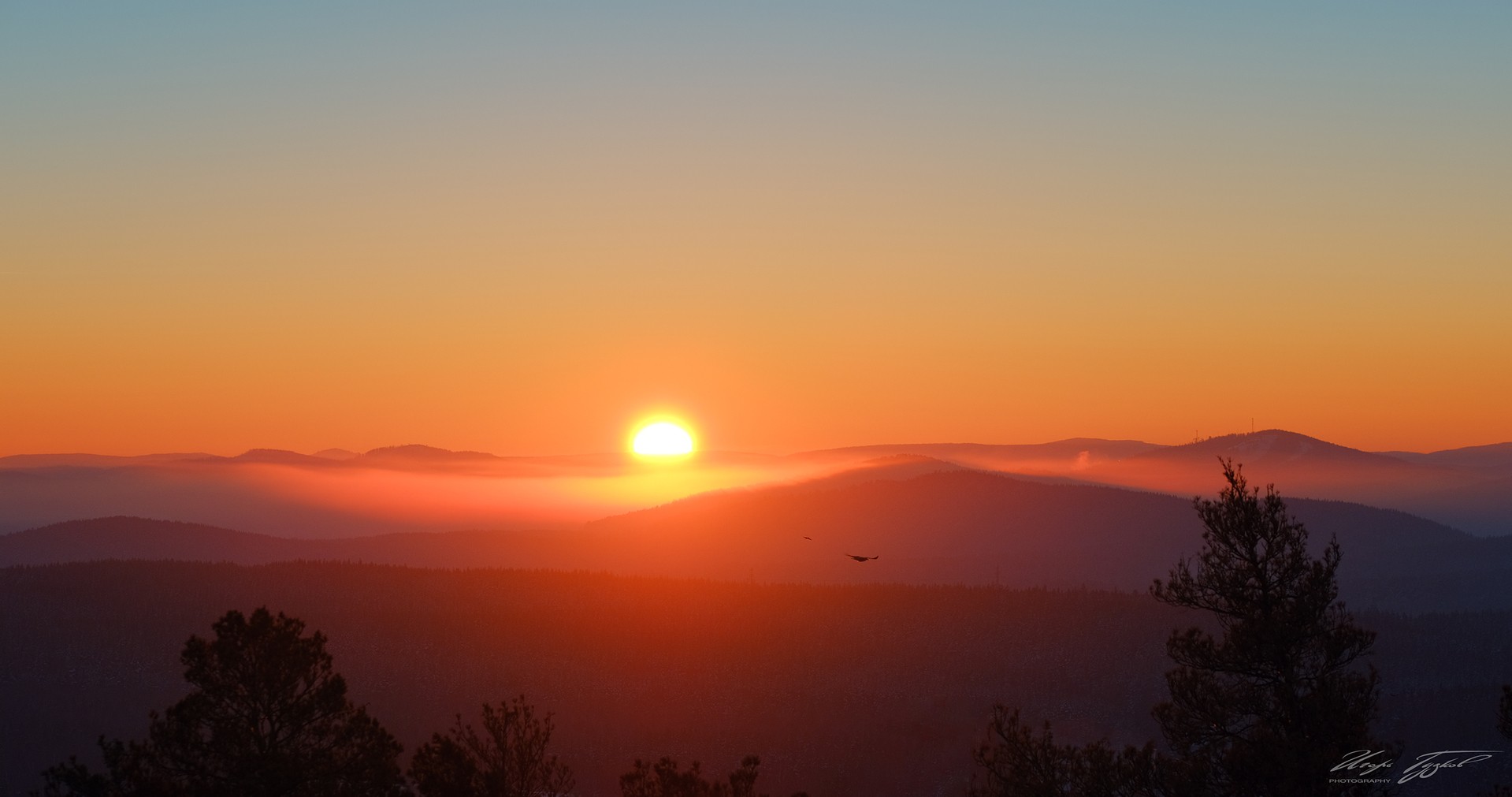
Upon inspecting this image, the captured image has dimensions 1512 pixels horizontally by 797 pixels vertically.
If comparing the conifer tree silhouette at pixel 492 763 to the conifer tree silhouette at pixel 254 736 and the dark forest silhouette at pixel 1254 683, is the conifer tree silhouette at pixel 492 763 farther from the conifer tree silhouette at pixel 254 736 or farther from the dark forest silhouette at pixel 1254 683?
the dark forest silhouette at pixel 1254 683

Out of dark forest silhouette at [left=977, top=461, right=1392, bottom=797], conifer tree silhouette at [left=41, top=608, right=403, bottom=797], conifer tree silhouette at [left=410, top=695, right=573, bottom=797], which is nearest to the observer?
dark forest silhouette at [left=977, top=461, right=1392, bottom=797]

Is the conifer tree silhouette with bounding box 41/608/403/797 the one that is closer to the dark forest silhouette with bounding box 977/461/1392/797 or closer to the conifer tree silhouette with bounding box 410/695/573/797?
the conifer tree silhouette with bounding box 410/695/573/797

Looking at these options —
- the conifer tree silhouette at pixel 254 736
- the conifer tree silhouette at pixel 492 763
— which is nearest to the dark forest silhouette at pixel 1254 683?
the conifer tree silhouette at pixel 492 763

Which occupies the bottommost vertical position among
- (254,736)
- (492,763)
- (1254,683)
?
(492,763)

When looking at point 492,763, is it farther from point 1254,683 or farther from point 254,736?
point 1254,683

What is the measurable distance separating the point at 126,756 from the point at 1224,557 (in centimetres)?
2249

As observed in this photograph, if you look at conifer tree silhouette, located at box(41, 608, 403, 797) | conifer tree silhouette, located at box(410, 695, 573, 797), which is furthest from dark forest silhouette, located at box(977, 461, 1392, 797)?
conifer tree silhouette, located at box(41, 608, 403, 797)

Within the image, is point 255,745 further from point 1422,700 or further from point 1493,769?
point 1422,700

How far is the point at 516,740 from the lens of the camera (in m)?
30.5

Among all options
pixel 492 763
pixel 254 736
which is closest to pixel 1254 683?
pixel 492 763

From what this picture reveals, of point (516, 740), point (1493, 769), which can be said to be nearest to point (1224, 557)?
point (516, 740)

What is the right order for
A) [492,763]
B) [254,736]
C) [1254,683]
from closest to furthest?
[1254,683] → [254,736] → [492,763]

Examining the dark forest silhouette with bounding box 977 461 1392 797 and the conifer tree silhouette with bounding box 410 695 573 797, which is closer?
the dark forest silhouette with bounding box 977 461 1392 797

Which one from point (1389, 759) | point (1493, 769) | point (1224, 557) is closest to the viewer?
point (1389, 759)
